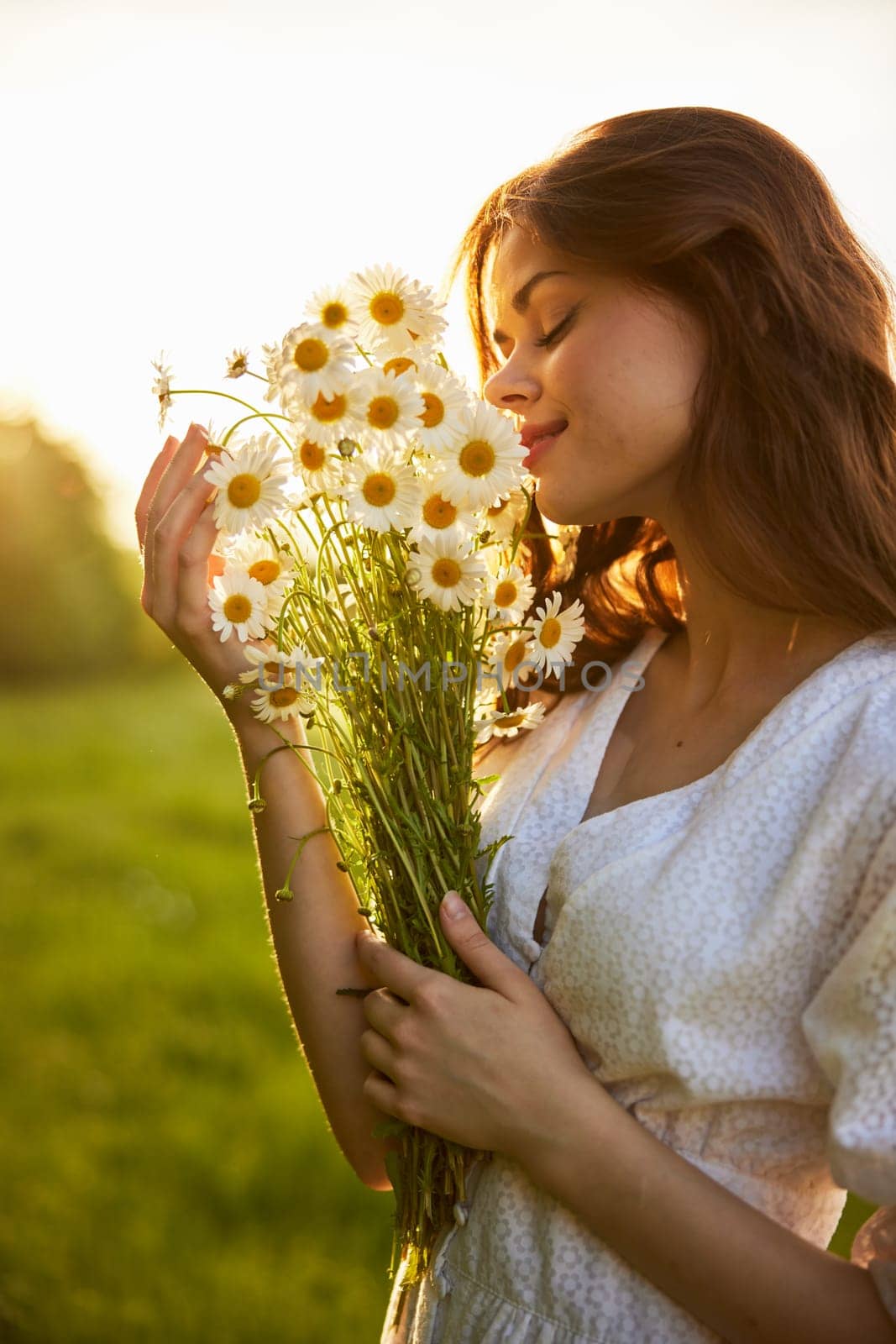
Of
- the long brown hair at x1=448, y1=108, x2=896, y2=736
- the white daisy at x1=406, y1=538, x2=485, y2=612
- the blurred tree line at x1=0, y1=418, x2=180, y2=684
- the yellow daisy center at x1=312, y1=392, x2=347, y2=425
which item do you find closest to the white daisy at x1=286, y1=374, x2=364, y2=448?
the yellow daisy center at x1=312, y1=392, x2=347, y2=425

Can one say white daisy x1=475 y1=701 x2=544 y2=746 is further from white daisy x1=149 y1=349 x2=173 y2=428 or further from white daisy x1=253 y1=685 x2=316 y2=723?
white daisy x1=149 y1=349 x2=173 y2=428

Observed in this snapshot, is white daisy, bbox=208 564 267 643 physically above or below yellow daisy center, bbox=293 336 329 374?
below

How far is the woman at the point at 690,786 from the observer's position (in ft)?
3.01

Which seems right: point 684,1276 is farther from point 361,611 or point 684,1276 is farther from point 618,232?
point 618,232

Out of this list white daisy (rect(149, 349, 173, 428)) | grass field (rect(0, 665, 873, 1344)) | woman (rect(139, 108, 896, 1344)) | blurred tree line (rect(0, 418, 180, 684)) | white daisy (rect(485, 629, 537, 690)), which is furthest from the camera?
blurred tree line (rect(0, 418, 180, 684))

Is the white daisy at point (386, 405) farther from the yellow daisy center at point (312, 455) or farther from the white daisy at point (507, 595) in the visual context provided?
the white daisy at point (507, 595)

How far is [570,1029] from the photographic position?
106 centimetres

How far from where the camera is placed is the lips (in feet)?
3.88

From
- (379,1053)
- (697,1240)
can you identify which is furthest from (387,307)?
(697,1240)

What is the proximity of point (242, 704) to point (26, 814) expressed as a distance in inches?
166

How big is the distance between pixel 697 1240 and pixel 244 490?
2.39 feet

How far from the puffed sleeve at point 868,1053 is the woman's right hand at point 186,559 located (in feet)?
1.89

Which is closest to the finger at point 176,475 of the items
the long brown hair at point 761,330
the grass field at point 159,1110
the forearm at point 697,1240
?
the long brown hair at point 761,330

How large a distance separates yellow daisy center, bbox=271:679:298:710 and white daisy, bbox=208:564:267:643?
7cm
